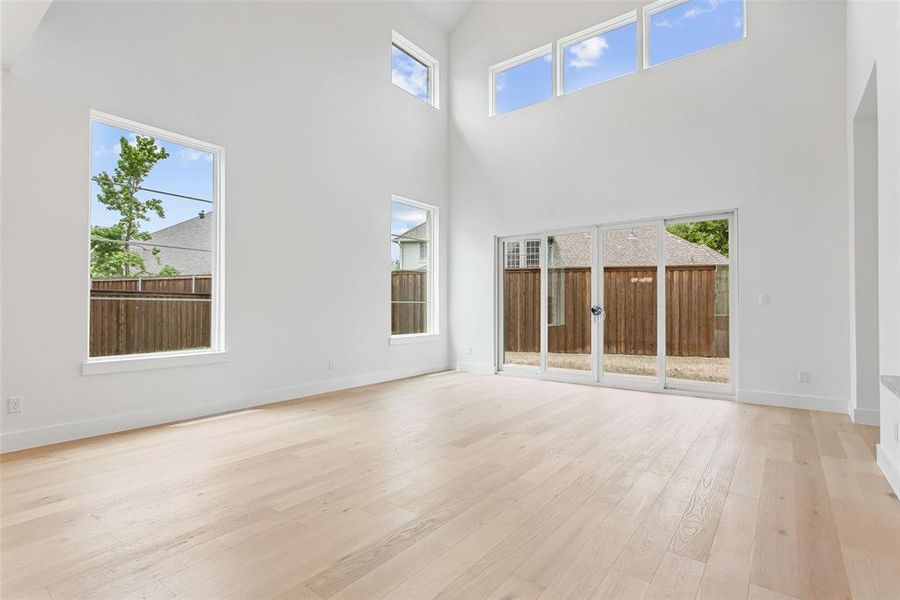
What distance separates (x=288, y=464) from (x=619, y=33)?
6318 millimetres

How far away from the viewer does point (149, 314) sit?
4.10 metres

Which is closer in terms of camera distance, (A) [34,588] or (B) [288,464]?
(A) [34,588]

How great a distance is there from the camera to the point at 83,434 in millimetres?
3600

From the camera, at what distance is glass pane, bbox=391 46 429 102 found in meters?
6.68

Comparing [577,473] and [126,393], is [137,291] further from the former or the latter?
[577,473]

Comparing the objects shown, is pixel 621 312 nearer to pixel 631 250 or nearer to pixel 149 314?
pixel 631 250

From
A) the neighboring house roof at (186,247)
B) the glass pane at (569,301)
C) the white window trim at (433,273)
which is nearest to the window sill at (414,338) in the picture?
the white window trim at (433,273)

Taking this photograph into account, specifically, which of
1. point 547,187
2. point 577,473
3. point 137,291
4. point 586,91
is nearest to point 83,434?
point 137,291

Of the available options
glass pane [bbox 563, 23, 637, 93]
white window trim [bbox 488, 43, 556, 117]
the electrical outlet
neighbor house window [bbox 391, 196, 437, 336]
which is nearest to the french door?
neighbor house window [bbox 391, 196, 437, 336]

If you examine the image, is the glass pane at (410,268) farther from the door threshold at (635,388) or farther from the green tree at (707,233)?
the green tree at (707,233)

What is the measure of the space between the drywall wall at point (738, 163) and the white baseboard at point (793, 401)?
0.01 m

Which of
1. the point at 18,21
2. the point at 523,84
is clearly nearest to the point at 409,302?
the point at 523,84

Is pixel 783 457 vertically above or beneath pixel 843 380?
beneath

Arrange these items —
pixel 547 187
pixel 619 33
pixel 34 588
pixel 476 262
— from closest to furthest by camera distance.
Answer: pixel 34 588 → pixel 619 33 → pixel 547 187 → pixel 476 262
